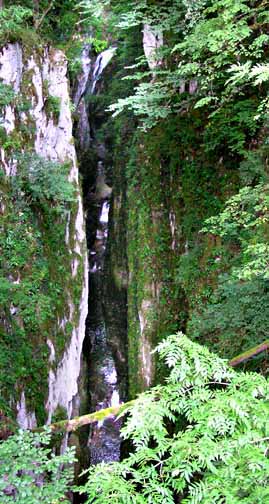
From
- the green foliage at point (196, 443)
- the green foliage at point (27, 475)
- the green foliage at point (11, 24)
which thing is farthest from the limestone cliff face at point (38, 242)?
the green foliage at point (196, 443)

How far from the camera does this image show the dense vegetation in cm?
226

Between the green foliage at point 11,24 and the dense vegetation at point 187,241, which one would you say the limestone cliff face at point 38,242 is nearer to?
the dense vegetation at point 187,241

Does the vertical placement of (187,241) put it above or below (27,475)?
above

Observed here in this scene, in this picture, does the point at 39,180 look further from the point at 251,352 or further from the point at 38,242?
the point at 251,352

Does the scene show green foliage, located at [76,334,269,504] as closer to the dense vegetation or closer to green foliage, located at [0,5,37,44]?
the dense vegetation

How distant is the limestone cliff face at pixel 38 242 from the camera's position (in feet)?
19.5

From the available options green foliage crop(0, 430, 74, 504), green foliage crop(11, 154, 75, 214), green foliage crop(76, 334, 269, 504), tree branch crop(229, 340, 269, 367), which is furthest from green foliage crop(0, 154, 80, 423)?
green foliage crop(76, 334, 269, 504)

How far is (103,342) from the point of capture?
16266mm

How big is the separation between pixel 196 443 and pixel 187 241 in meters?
6.94

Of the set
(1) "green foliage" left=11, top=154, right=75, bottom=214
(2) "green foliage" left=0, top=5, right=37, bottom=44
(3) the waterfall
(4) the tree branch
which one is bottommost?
(4) the tree branch

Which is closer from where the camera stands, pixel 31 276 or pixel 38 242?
pixel 31 276

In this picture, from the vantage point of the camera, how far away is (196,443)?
224cm

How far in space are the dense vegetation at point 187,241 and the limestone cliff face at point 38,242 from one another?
0.18 ft

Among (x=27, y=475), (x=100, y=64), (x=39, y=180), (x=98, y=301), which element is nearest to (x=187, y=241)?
(x=39, y=180)
